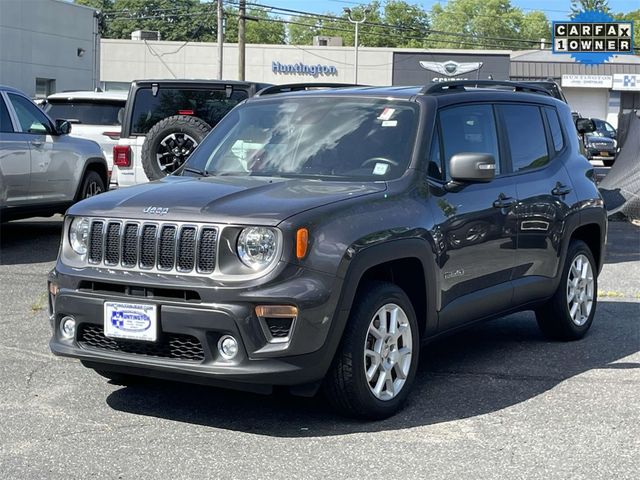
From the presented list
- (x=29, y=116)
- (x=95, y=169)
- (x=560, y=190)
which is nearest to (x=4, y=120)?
(x=29, y=116)

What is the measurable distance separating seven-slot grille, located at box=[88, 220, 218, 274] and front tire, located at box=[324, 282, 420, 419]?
2.77 feet

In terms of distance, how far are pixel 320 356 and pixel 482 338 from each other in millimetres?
3102

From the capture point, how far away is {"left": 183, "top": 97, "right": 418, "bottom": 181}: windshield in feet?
20.5

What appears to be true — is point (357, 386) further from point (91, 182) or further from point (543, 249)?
point (91, 182)

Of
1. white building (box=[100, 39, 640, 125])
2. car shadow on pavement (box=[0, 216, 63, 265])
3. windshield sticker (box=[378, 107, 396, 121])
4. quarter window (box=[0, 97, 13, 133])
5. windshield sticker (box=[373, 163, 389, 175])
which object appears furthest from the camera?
white building (box=[100, 39, 640, 125])

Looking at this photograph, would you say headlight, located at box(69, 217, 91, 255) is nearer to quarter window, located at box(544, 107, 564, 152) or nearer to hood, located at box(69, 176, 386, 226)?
hood, located at box(69, 176, 386, 226)

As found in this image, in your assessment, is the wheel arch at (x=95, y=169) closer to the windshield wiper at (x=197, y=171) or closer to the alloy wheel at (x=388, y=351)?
the windshield wiper at (x=197, y=171)

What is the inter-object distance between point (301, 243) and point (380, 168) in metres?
1.16

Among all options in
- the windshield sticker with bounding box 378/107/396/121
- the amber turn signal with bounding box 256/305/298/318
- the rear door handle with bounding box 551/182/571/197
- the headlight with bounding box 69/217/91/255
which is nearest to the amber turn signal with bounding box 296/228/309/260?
the amber turn signal with bounding box 256/305/298/318

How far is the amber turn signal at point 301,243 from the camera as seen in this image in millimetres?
5188

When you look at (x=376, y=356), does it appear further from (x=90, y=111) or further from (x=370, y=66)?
(x=370, y=66)

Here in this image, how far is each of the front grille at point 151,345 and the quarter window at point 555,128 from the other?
3.65 metres

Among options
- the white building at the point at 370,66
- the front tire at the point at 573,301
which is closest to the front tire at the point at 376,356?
the front tire at the point at 573,301

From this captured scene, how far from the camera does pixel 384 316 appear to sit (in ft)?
18.6
